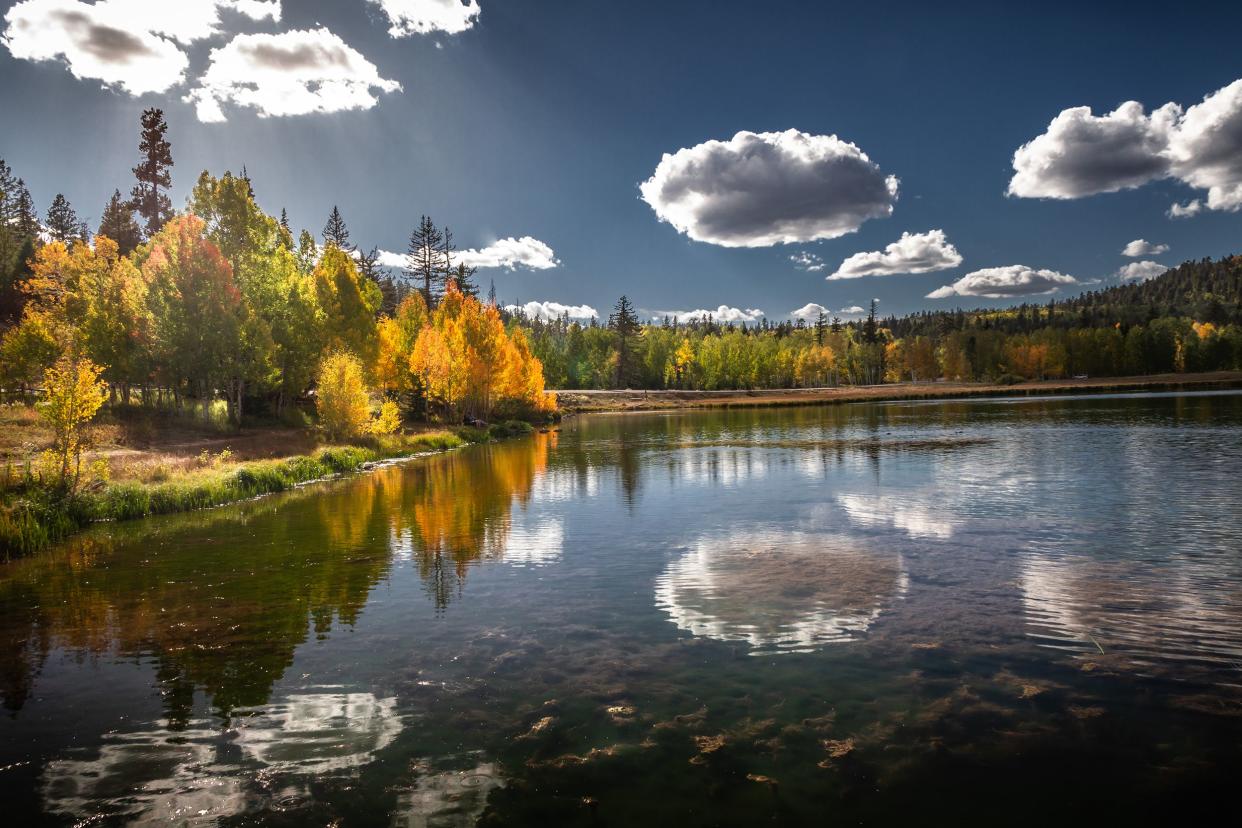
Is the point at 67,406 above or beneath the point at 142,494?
above

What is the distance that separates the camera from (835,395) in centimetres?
14100

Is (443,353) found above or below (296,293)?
below

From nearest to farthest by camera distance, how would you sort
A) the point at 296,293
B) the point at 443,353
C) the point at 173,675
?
the point at 173,675 → the point at 296,293 → the point at 443,353

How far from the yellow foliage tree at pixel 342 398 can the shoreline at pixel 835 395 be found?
230 ft

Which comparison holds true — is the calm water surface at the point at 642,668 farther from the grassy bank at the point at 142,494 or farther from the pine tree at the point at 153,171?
the pine tree at the point at 153,171

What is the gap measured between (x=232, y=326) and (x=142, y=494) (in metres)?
19.9

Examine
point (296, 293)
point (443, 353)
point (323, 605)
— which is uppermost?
point (296, 293)

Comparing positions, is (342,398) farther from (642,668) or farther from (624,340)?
(624,340)

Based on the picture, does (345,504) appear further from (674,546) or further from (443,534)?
(674,546)

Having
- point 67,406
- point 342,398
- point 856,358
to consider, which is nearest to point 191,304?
point 342,398

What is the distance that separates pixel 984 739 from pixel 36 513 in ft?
105

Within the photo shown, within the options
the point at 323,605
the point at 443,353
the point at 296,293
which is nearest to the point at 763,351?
the point at 443,353

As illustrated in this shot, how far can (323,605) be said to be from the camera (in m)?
15.9

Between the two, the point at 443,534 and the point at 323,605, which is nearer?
the point at 323,605
